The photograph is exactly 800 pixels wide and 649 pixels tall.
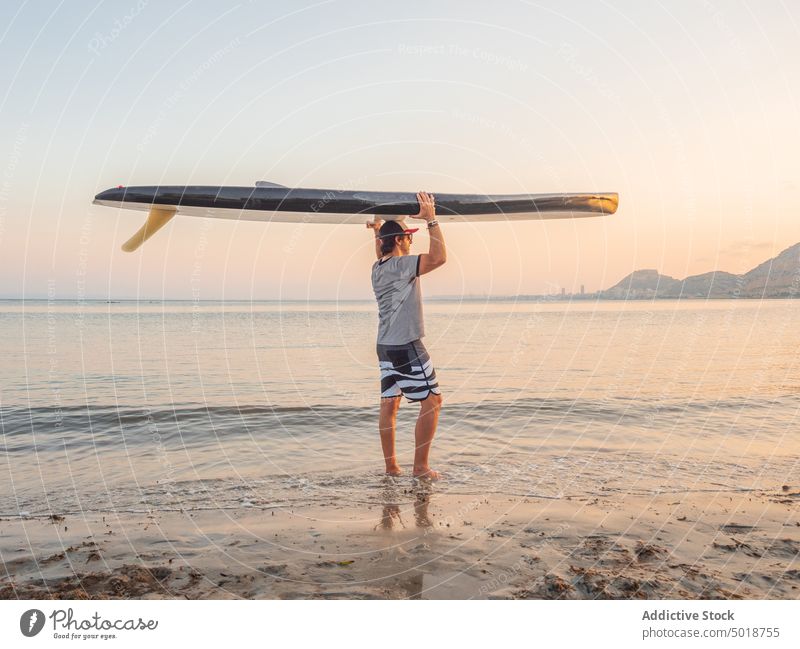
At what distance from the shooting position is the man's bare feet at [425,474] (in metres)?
6.64

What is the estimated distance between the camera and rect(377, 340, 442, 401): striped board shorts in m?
6.52

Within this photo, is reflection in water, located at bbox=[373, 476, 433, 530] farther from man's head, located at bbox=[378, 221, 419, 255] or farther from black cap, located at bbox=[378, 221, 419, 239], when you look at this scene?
black cap, located at bbox=[378, 221, 419, 239]

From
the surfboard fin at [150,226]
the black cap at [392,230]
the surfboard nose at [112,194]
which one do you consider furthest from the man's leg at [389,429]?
the surfboard nose at [112,194]

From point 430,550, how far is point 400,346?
252cm

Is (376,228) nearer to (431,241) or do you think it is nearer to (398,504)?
(431,241)

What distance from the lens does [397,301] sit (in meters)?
6.55

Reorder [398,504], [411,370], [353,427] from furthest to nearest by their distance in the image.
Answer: [353,427]
[411,370]
[398,504]

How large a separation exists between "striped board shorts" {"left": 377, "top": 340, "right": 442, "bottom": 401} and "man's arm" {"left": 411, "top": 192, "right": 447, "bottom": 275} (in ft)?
2.98

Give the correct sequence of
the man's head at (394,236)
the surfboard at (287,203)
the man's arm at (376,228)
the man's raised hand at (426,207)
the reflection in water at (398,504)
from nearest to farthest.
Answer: the reflection in water at (398,504)
the man's raised hand at (426,207)
the surfboard at (287,203)
the man's head at (394,236)
the man's arm at (376,228)

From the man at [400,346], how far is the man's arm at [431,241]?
0.09m

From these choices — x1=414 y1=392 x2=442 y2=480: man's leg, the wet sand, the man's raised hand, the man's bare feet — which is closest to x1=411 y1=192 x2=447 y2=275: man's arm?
the man's raised hand

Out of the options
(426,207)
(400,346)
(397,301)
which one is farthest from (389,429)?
(426,207)

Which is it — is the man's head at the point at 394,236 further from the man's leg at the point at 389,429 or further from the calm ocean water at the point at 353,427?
the calm ocean water at the point at 353,427

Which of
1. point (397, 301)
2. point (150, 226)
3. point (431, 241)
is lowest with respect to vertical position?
point (397, 301)
